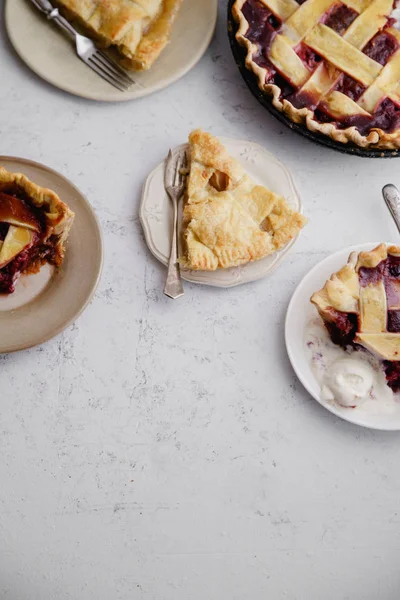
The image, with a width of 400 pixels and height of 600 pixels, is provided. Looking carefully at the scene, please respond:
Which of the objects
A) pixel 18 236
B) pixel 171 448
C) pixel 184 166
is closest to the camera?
pixel 18 236

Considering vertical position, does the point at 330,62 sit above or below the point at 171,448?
above

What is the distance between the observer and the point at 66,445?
188cm

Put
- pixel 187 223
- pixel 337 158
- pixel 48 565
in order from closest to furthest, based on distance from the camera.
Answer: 1. pixel 48 565
2. pixel 187 223
3. pixel 337 158

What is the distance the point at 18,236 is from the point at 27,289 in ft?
0.51

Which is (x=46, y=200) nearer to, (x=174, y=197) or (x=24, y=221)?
(x=24, y=221)

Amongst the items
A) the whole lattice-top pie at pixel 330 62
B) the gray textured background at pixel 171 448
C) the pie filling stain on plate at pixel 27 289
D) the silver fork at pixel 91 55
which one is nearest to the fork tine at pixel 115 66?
the silver fork at pixel 91 55

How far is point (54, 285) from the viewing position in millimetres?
1858

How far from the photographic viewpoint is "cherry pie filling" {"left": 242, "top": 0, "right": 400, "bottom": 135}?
1.95 m

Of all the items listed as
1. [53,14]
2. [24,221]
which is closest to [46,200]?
[24,221]

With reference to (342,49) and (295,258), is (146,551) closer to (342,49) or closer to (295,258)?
(295,258)

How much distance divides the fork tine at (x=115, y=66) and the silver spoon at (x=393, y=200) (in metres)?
0.75

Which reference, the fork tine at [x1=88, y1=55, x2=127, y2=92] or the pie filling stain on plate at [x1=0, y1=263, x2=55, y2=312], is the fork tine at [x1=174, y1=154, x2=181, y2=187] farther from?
the pie filling stain on plate at [x1=0, y1=263, x2=55, y2=312]

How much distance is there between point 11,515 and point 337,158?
4.22 ft

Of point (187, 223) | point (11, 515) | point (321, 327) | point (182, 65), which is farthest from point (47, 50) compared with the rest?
point (11, 515)
